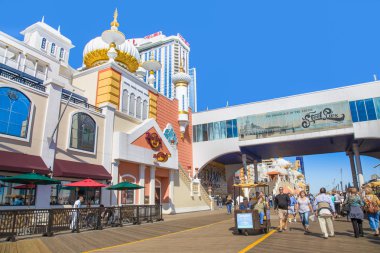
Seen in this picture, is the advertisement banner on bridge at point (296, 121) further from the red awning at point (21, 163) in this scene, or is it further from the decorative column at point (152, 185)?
the red awning at point (21, 163)

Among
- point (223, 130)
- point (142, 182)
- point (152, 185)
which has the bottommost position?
point (152, 185)

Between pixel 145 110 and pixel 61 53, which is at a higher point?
pixel 61 53

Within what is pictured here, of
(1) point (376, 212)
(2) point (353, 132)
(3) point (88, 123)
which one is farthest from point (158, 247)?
(2) point (353, 132)

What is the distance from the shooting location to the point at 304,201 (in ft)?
34.4

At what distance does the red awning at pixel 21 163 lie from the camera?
40.7 feet

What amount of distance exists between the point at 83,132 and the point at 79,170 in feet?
9.06

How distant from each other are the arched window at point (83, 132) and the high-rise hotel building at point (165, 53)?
107618 millimetres

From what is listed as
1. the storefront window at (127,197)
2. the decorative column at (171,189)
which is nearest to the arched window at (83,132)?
the storefront window at (127,197)

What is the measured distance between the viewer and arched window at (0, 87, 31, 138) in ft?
44.2

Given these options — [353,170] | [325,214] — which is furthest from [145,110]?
[353,170]

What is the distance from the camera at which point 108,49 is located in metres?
26.2

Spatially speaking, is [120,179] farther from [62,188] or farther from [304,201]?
[304,201]

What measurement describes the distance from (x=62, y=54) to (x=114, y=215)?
29590 millimetres

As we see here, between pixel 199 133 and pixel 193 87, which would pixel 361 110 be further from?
pixel 193 87
